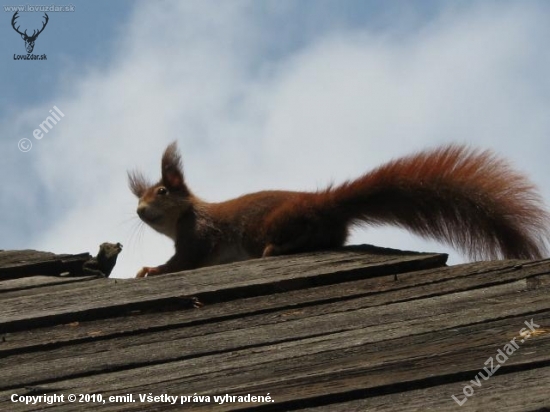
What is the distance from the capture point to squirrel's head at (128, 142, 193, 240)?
6.15m

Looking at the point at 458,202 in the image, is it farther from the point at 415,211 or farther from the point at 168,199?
the point at 168,199

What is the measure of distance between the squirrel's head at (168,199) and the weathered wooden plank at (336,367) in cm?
370

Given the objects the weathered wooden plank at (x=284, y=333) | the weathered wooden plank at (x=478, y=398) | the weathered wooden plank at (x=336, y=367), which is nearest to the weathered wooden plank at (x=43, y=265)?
the weathered wooden plank at (x=284, y=333)

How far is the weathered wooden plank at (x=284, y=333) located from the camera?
249 cm

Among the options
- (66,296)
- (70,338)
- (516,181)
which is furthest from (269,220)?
(70,338)

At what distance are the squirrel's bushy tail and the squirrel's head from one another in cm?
213

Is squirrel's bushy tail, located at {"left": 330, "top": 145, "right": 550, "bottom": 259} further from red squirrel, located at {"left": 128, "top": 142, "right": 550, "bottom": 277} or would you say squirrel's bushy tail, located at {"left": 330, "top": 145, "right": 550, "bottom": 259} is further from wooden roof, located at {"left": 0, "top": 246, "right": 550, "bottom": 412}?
wooden roof, located at {"left": 0, "top": 246, "right": 550, "bottom": 412}

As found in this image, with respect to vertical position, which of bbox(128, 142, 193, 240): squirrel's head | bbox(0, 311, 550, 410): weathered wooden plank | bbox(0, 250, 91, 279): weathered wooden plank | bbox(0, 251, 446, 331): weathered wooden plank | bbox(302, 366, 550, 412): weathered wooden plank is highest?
bbox(128, 142, 193, 240): squirrel's head

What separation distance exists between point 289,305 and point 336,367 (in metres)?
0.50

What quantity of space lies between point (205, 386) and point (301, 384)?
21cm

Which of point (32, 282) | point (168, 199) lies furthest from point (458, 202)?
point (168, 199)

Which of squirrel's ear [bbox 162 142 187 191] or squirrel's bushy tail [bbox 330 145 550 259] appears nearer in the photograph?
squirrel's bushy tail [bbox 330 145 550 259]

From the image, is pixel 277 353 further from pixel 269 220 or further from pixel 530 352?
pixel 269 220

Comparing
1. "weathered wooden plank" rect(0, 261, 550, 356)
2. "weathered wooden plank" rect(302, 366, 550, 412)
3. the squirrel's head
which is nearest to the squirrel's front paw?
the squirrel's head
